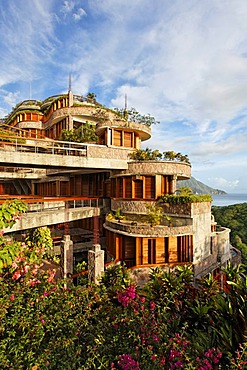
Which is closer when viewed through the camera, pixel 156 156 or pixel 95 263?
pixel 95 263

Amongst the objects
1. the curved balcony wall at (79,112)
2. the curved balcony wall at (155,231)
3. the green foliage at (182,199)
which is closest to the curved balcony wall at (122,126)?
the curved balcony wall at (79,112)

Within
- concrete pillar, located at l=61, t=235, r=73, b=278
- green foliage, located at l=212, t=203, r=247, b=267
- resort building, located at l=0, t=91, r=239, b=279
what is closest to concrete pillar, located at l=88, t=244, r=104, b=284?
resort building, located at l=0, t=91, r=239, b=279

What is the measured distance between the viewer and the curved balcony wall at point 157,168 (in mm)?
16453

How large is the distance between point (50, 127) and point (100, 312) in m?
29.4

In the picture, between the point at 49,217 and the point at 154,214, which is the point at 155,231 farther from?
the point at 49,217

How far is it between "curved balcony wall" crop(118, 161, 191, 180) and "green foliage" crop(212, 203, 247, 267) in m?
32.2

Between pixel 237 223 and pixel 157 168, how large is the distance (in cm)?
4702

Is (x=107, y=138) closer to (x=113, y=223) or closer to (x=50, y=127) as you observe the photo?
(x=113, y=223)

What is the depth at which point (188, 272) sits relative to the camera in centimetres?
895

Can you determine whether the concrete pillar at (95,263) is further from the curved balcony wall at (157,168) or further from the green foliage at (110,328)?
the curved balcony wall at (157,168)

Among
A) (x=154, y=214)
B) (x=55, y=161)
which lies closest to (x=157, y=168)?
(x=154, y=214)

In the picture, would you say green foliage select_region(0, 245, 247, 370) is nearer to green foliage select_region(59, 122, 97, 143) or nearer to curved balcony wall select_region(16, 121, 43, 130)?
green foliage select_region(59, 122, 97, 143)

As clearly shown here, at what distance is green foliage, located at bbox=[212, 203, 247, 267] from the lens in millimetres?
44862

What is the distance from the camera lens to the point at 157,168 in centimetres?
1645
